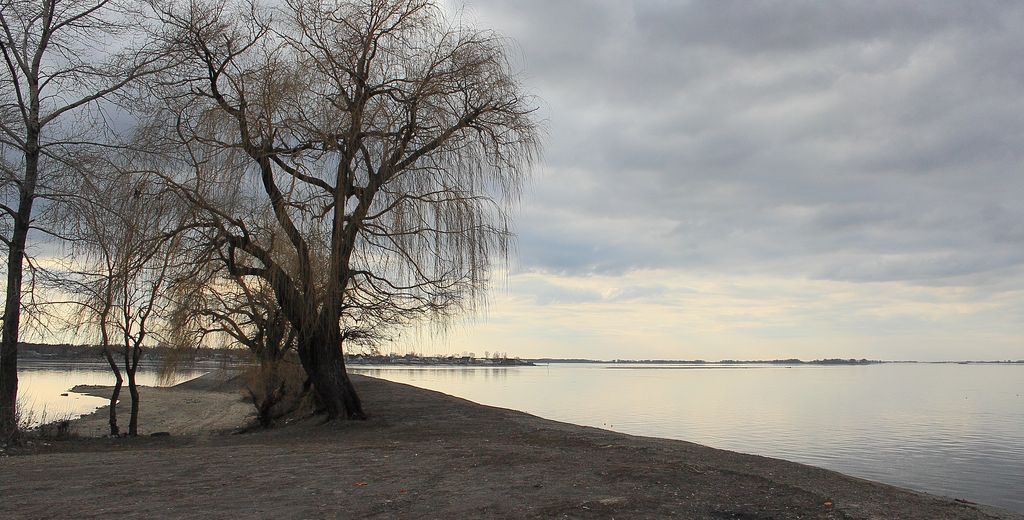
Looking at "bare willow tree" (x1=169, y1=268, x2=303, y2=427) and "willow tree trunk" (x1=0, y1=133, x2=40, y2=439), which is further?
"bare willow tree" (x1=169, y1=268, x2=303, y2=427)

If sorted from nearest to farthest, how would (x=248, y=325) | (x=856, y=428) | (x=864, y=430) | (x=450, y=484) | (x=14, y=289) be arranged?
(x=450, y=484)
(x=14, y=289)
(x=248, y=325)
(x=864, y=430)
(x=856, y=428)

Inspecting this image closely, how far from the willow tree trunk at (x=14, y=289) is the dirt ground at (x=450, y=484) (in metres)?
0.79

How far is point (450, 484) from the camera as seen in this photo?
339 inches

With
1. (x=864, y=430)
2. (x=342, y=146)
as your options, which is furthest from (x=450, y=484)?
(x=864, y=430)

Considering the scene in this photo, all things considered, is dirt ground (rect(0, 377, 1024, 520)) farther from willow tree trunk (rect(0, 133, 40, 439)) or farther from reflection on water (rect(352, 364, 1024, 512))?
reflection on water (rect(352, 364, 1024, 512))

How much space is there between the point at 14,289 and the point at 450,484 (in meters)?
9.97

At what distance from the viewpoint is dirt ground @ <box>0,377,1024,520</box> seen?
7270mm

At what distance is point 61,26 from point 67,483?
924 cm

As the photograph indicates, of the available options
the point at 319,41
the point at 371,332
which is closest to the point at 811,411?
the point at 371,332

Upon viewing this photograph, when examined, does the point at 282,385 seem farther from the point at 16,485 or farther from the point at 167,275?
the point at 16,485

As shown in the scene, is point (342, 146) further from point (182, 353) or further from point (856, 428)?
point (856, 428)

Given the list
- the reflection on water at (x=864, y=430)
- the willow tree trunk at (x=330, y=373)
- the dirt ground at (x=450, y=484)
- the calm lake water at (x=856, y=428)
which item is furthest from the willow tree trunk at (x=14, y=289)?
the reflection on water at (x=864, y=430)

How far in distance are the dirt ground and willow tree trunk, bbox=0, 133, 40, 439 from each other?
79 cm

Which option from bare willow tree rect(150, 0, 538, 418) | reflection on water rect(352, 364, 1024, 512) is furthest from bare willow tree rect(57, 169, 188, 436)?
reflection on water rect(352, 364, 1024, 512)
